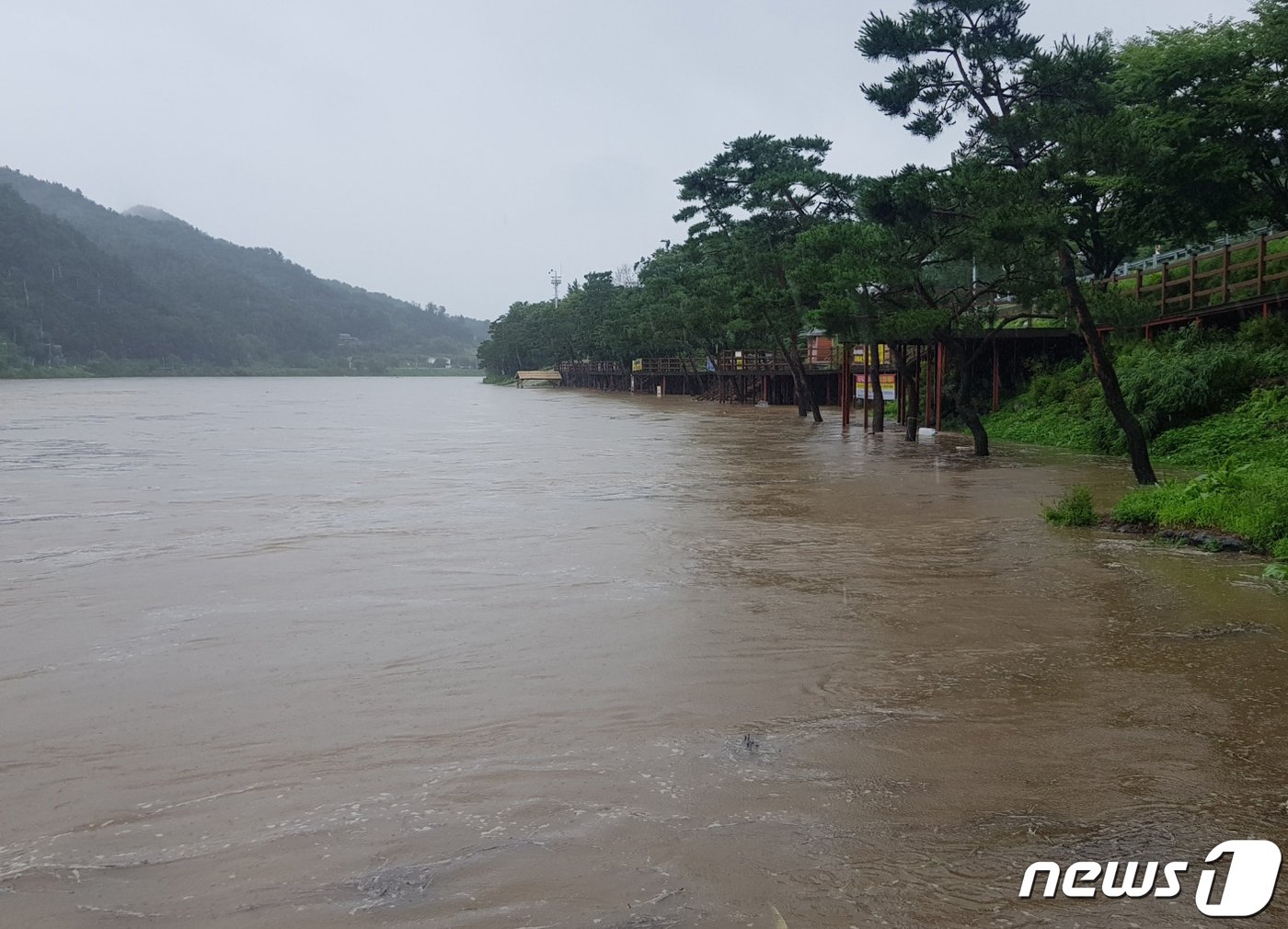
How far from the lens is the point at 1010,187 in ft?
55.7

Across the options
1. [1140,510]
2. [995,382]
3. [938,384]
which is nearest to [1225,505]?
[1140,510]

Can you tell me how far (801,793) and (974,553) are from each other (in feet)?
23.7

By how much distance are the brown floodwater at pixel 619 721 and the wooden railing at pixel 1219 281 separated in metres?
12.3

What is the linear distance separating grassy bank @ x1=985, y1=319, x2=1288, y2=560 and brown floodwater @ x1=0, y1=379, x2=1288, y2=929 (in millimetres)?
1051

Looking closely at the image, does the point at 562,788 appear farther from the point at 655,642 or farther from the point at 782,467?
the point at 782,467

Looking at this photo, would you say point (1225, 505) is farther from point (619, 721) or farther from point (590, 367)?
point (590, 367)

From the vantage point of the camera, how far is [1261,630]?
815cm

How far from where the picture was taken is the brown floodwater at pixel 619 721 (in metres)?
4.32

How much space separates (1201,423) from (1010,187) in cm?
726

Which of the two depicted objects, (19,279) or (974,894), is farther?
(19,279)

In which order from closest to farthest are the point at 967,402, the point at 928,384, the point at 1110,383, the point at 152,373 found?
the point at 1110,383 < the point at 967,402 < the point at 928,384 < the point at 152,373

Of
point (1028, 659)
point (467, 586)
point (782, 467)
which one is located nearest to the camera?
point (1028, 659)

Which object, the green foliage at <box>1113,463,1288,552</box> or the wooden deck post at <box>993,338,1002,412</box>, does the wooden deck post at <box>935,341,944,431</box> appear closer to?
the wooden deck post at <box>993,338,1002,412</box>

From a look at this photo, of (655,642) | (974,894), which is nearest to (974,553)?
(655,642)
